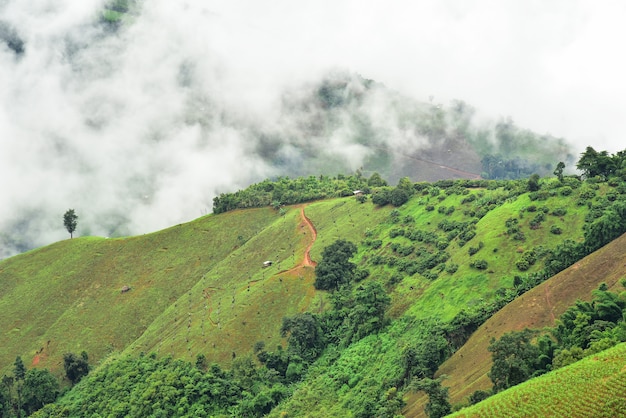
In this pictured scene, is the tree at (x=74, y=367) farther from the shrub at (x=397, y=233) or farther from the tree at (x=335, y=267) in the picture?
the shrub at (x=397, y=233)

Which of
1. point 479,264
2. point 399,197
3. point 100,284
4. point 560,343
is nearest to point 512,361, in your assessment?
point 560,343

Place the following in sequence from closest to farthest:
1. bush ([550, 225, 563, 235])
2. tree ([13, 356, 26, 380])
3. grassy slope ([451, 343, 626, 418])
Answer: grassy slope ([451, 343, 626, 418]) < bush ([550, 225, 563, 235]) < tree ([13, 356, 26, 380])

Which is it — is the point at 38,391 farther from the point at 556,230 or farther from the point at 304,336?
the point at 556,230

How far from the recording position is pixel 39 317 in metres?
154

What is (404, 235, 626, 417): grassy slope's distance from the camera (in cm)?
8031

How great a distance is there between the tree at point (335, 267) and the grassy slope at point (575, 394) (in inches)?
2800

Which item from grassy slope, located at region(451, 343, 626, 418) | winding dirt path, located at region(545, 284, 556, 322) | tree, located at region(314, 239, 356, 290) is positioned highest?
tree, located at region(314, 239, 356, 290)

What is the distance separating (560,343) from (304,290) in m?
66.0

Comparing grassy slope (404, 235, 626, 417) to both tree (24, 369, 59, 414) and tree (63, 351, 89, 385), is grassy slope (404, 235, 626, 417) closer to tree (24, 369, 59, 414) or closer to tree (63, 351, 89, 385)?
tree (63, 351, 89, 385)

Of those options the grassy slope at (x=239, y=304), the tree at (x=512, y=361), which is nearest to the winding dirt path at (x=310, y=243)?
the grassy slope at (x=239, y=304)

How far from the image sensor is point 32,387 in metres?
127

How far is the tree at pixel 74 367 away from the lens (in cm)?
13062

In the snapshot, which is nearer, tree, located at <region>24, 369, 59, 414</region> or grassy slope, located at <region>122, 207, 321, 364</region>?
grassy slope, located at <region>122, 207, 321, 364</region>

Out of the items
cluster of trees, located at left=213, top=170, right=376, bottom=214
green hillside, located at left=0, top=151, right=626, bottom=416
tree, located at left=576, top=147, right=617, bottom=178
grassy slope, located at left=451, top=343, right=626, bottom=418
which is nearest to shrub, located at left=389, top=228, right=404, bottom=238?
green hillside, located at left=0, top=151, right=626, bottom=416
